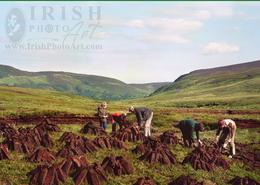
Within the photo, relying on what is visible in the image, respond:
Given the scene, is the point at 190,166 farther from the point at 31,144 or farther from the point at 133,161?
the point at 31,144

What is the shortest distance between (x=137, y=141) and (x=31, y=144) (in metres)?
8.10

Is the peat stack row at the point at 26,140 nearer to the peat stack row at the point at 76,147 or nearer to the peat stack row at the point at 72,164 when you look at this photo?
the peat stack row at the point at 76,147

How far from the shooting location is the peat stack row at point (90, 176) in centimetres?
1976

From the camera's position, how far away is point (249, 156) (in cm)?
2859

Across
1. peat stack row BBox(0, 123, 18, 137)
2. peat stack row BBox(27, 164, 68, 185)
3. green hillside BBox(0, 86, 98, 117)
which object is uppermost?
green hillside BBox(0, 86, 98, 117)

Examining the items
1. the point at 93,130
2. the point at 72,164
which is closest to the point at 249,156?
the point at 93,130

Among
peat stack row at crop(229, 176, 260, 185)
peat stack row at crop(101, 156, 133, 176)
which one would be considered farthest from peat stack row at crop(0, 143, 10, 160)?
peat stack row at crop(229, 176, 260, 185)

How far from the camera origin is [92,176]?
19859 millimetres

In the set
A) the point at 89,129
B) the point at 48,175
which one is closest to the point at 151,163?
the point at 48,175

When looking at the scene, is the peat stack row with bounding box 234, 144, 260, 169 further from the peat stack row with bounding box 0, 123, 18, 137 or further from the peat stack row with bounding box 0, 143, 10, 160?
the peat stack row with bounding box 0, 123, 18, 137

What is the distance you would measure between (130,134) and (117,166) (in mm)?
10068

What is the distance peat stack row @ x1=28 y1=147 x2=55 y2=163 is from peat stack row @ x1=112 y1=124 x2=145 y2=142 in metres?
8.46

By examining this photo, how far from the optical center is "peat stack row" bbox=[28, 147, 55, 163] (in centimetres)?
2312

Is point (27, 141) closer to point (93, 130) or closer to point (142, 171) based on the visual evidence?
point (142, 171)
